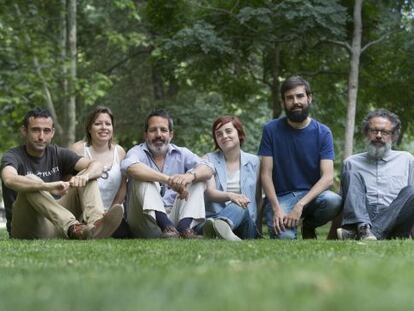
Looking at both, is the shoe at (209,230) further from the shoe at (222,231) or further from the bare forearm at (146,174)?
the bare forearm at (146,174)

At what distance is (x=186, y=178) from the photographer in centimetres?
757

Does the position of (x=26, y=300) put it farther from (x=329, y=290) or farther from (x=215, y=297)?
(x=329, y=290)

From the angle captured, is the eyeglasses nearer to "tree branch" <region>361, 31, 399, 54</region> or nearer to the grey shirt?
the grey shirt

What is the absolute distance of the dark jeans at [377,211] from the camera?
7535 millimetres

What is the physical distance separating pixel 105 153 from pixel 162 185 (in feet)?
2.65

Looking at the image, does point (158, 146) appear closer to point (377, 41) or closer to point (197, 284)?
point (197, 284)

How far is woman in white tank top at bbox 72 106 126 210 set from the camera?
824 centimetres

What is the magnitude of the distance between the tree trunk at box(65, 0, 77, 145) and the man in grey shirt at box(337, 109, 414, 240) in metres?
10.1

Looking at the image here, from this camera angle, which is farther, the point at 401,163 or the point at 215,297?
the point at 401,163

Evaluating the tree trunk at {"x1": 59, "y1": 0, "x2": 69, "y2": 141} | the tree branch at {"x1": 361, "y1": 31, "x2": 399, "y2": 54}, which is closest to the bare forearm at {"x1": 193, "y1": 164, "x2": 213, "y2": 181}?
the tree branch at {"x1": 361, "y1": 31, "x2": 399, "y2": 54}

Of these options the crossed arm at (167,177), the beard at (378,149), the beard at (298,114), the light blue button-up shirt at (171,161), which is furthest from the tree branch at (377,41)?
the crossed arm at (167,177)

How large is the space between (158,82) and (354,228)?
1258 centimetres

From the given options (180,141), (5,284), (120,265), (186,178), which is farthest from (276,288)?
(180,141)

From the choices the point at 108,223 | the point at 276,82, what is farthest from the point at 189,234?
the point at 276,82
